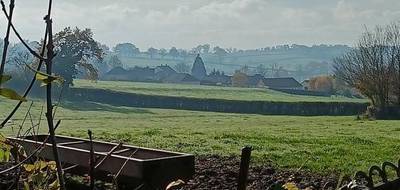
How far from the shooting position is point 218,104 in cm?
6125

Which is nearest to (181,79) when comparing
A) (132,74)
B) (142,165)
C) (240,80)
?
(132,74)

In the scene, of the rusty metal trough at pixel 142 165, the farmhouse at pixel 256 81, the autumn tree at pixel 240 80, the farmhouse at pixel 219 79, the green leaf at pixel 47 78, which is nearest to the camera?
the green leaf at pixel 47 78

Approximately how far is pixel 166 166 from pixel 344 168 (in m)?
4.45

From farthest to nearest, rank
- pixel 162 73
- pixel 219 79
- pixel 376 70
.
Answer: pixel 162 73 < pixel 219 79 < pixel 376 70

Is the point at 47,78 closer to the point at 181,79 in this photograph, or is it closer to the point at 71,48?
the point at 71,48

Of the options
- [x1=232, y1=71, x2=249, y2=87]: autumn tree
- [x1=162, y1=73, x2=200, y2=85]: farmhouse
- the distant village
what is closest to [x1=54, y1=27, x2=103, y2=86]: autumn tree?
the distant village

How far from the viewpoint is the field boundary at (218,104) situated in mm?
59375

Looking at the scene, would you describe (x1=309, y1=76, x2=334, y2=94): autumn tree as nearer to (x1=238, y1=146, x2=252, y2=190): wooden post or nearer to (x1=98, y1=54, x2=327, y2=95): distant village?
(x1=98, y1=54, x2=327, y2=95): distant village

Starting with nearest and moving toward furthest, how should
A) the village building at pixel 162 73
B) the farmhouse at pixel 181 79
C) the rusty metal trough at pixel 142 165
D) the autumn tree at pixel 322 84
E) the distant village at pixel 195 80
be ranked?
the rusty metal trough at pixel 142 165 → the autumn tree at pixel 322 84 → the distant village at pixel 195 80 → the farmhouse at pixel 181 79 → the village building at pixel 162 73

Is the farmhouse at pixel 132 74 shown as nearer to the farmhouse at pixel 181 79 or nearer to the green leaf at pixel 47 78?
the farmhouse at pixel 181 79

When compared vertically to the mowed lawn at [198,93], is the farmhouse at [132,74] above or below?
above

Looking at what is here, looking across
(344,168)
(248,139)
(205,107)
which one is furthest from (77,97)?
(344,168)

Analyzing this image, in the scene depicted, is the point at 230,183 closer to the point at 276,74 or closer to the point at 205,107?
the point at 205,107

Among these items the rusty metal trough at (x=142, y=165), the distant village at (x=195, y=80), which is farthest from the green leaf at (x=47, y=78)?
the distant village at (x=195, y=80)
